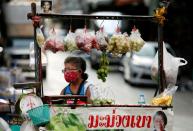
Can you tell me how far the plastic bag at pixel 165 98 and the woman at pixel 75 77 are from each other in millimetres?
979

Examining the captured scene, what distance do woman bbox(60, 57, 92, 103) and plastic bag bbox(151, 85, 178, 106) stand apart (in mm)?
979

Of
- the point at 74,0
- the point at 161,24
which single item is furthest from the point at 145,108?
the point at 74,0

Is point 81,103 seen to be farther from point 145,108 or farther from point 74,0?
point 74,0

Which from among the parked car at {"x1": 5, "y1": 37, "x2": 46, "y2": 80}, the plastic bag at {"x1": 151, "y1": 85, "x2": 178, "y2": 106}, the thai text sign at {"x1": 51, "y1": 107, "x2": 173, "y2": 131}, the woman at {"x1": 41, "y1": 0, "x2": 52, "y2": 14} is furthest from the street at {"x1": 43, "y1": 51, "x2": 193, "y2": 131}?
the thai text sign at {"x1": 51, "y1": 107, "x2": 173, "y2": 131}

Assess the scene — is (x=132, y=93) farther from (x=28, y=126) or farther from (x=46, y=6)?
(x=28, y=126)

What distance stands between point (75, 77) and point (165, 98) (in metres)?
1.35

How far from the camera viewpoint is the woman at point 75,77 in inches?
343

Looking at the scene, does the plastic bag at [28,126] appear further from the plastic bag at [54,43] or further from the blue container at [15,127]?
the plastic bag at [54,43]

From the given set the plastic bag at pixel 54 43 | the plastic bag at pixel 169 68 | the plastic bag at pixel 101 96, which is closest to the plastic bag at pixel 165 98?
the plastic bag at pixel 169 68

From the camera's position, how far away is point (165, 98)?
8.12 m

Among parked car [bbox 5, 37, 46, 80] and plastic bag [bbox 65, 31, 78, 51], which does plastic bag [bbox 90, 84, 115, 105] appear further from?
parked car [bbox 5, 37, 46, 80]

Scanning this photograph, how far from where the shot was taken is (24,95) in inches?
303

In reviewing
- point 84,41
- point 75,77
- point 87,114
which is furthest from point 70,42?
point 87,114

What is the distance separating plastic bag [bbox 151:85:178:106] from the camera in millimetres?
8102
